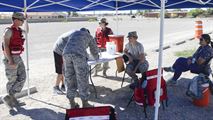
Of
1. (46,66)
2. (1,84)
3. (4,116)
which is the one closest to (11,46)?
(4,116)

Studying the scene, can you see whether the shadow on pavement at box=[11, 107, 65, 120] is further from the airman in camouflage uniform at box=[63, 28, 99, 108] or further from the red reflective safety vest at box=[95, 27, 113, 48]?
the red reflective safety vest at box=[95, 27, 113, 48]

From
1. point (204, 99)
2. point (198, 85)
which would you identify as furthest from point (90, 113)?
point (204, 99)

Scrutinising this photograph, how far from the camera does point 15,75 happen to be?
21.4 feet

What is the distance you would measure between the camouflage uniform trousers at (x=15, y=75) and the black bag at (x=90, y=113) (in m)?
2.30

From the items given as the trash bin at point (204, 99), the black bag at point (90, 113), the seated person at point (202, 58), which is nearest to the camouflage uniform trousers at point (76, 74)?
the black bag at point (90, 113)

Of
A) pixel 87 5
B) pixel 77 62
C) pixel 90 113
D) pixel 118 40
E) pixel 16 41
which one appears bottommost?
pixel 90 113

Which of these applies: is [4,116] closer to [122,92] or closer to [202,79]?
[122,92]

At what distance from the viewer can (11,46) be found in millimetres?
6309

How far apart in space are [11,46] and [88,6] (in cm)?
Answer: 351

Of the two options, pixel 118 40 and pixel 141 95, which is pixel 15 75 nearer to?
pixel 141 95

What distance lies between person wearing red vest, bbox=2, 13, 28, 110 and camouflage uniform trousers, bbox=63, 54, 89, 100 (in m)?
1.01

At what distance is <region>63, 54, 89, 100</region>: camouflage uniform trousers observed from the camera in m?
6.07

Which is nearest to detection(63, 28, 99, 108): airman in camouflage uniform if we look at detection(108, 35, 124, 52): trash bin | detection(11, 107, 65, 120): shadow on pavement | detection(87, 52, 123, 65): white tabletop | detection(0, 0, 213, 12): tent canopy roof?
detection(11, 107, 65, 120): shadow on pavement

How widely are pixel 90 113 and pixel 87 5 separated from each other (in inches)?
204
